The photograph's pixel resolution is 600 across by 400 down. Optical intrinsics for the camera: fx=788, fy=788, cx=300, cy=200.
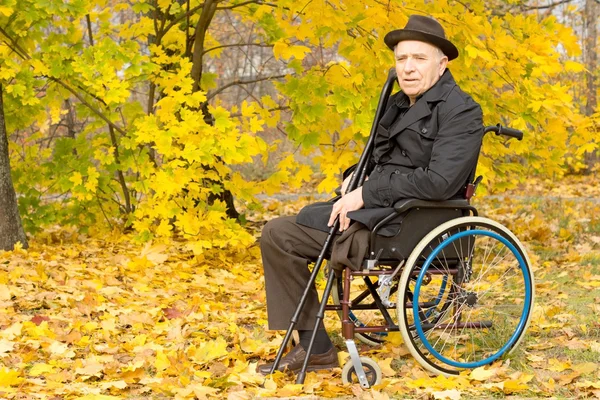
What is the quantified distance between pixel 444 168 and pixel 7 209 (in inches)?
153

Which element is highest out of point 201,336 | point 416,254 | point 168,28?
point 168,28

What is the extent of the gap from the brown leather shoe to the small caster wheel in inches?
9.2

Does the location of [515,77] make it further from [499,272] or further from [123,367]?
[123,367]

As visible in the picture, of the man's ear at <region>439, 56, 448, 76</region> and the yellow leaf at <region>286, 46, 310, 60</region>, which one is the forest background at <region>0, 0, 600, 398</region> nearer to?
the yellow leaf at <region>286, 46, 310, 60</region>

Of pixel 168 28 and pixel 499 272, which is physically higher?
pixel 168 28

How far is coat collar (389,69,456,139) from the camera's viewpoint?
10.1 ft

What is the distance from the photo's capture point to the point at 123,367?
10.3 feet

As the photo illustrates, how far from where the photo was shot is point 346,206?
3.09 metres

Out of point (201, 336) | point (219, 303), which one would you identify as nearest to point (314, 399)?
point (201, 336)

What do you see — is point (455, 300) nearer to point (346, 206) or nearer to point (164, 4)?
point (346, 206)

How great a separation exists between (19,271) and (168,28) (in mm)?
2436

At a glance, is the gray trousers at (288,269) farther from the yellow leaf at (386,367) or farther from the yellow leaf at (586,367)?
the yellow leaf at (586,367)

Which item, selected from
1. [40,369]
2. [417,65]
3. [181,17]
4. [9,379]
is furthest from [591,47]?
[9,379]

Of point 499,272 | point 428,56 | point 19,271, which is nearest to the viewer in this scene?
→ point 428,56
